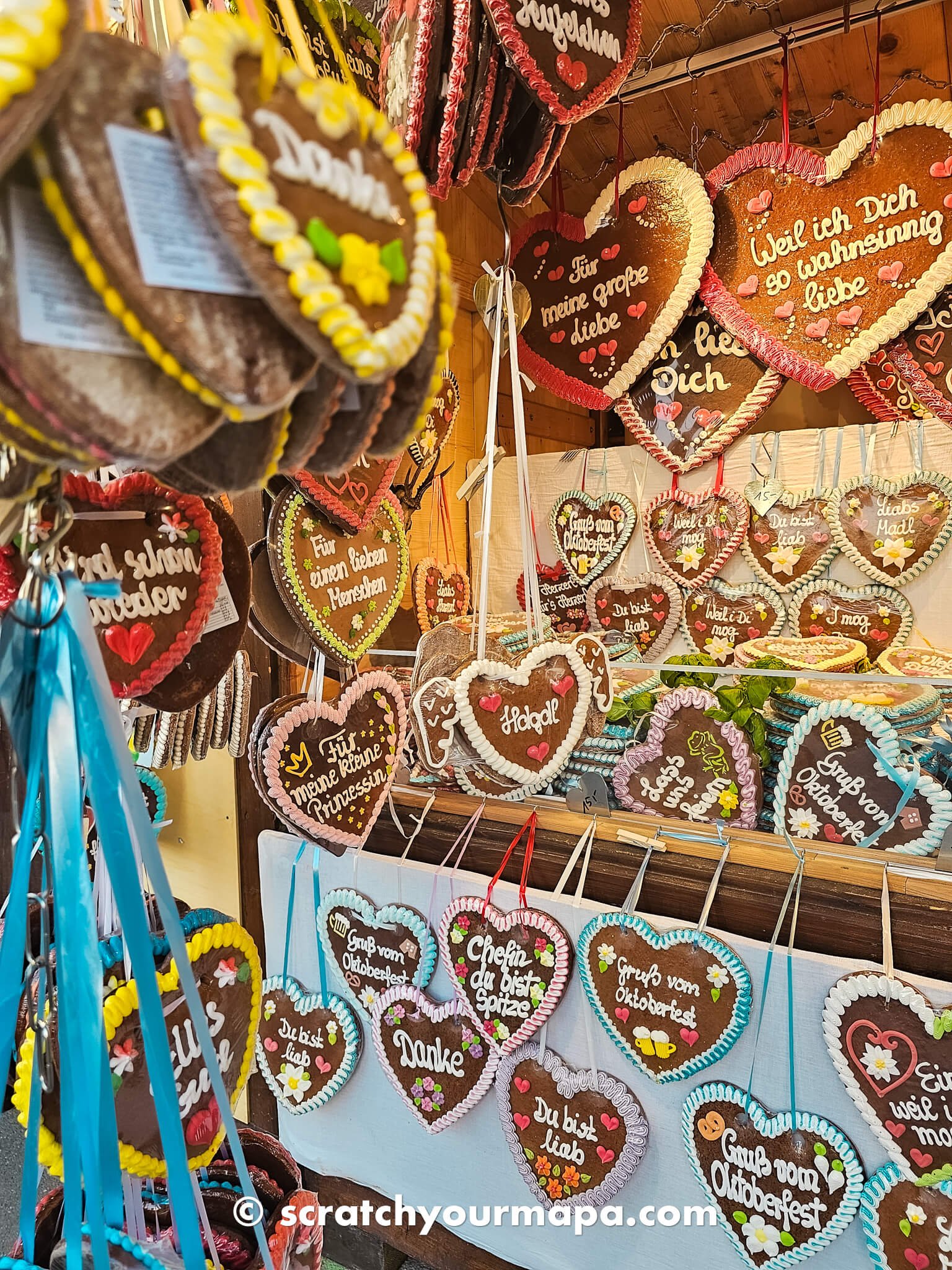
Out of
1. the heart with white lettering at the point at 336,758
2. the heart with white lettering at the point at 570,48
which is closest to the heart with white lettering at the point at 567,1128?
the heart with white lettering at the point at 336,758

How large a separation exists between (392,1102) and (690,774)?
828 millimetres

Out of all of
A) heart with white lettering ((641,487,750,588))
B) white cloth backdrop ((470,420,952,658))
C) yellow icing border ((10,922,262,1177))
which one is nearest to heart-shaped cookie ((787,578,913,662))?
white cloth backdrop ((470,420,952,658))

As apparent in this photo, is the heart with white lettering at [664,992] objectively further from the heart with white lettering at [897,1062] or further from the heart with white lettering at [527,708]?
the heart with white lettering at [527,708]

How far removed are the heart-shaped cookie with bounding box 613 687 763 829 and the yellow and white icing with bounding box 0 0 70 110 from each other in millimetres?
1205

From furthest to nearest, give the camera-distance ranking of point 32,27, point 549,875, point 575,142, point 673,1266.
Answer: point 575,142, point 549,875, point 673,1266, point 32,27

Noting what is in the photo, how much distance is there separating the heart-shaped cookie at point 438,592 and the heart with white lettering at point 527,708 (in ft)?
3.24

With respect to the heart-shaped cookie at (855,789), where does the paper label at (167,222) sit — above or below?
above

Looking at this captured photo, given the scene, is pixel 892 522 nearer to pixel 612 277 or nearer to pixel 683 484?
pixel 683 484

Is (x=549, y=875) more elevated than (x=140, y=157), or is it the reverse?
(x=140, y=157)

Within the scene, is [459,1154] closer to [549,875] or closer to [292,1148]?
[292,1148]

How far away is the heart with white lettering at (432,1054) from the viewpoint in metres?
1.34

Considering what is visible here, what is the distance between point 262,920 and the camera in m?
1.65

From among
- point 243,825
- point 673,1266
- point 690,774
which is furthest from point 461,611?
point 673,1266

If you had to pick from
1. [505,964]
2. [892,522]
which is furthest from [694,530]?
[505,964]
